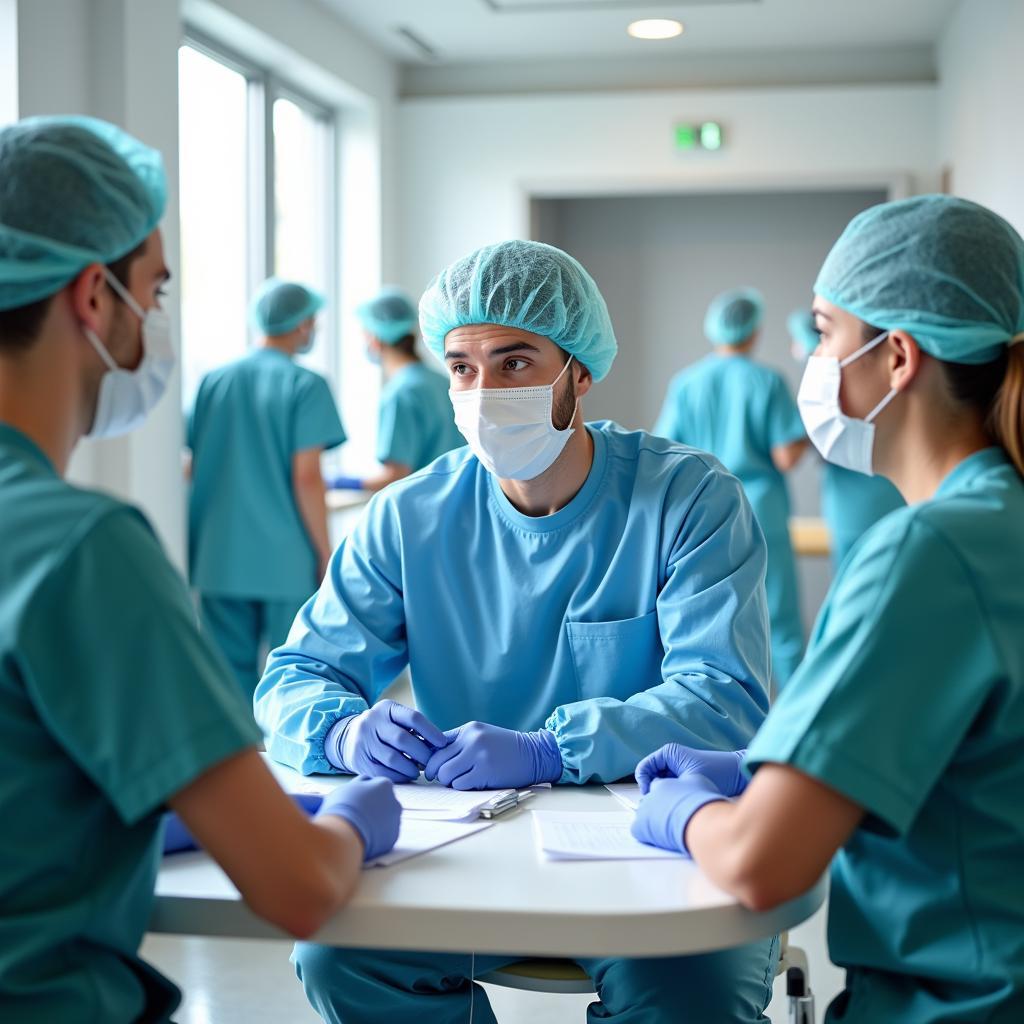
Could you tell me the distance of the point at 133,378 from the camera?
123cm

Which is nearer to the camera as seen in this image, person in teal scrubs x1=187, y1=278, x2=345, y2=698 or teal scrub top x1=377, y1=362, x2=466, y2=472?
person in teal scrubs x1=187, y1=278, x2=345, y2=698

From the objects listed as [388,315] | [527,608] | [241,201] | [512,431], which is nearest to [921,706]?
[527,608]

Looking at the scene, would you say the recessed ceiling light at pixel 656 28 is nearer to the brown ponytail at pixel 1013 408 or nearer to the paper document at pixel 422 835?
the brown ponytail at pixel 1013 408

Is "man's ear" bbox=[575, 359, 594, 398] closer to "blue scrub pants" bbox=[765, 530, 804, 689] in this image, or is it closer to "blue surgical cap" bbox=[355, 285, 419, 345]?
"blue surgical cap" bbox=[355, 285, 419, 345]

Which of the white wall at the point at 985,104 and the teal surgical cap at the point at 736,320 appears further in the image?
the teal surgical cap at the point at 736,320

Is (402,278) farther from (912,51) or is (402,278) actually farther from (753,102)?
(912,51)

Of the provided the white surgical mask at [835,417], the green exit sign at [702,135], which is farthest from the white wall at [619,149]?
the white surgical mask at [835,417]

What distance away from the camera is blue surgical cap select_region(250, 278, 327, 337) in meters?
3.85

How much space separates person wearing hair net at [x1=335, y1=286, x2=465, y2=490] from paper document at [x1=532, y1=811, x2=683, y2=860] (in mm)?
3261

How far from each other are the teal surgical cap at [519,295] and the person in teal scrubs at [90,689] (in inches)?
27.1

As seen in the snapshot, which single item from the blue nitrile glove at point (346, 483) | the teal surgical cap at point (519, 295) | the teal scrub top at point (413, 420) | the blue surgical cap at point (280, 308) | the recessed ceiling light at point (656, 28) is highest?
the recessed ceiling light at point (656, 28)

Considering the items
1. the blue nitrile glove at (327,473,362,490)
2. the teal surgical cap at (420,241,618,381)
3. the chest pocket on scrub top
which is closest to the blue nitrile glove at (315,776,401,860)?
the chest pocket on scrub top

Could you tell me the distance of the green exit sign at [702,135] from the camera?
588cm

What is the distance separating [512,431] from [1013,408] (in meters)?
0.79
